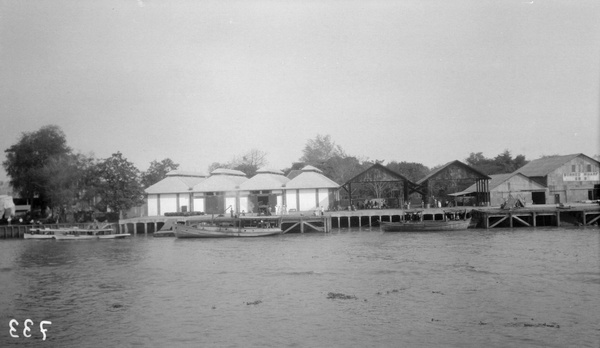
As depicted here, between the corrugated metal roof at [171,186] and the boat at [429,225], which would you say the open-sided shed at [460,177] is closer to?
the boat at [429,225]

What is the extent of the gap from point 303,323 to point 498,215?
107 ft

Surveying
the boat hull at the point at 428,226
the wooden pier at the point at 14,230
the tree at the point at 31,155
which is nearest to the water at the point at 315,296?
the boat hull at the point at 428,226

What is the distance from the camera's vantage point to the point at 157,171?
67812 millimetres

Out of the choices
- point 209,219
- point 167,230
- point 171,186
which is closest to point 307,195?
point 209,219

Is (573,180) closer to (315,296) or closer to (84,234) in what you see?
(315,296)

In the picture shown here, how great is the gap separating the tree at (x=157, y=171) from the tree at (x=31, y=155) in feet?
33.4

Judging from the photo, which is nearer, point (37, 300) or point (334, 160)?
point (37, 300)

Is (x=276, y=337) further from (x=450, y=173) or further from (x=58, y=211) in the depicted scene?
(x=58, y=211)

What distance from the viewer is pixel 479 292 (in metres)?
18.8

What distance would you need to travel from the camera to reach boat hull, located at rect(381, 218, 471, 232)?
42.1 meters

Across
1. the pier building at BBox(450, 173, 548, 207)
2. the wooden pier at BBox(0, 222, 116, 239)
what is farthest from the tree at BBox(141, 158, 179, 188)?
the pier building at BBox(450, 173, 548, 207)

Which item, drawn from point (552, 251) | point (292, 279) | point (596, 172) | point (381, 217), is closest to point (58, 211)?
point (381, 217)

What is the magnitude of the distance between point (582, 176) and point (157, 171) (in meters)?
45.4

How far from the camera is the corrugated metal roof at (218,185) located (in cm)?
5109
